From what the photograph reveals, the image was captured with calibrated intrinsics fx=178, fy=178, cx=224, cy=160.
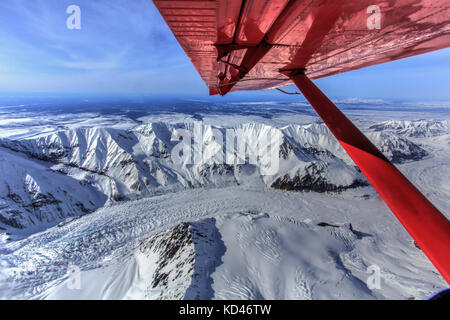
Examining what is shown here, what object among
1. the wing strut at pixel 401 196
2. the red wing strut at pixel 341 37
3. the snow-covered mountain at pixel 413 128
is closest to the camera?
the wing strut at pixel 401 196

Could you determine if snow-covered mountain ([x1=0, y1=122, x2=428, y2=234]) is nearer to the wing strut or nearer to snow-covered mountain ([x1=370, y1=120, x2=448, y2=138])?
snow-covered mountain ([x1=370, y1=120, x2=448, y2=138])

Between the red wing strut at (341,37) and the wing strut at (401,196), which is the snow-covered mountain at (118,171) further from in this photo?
the wing strut at (401,196)

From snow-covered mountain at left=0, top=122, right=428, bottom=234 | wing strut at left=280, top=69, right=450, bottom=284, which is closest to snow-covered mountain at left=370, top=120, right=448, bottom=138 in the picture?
snow-covered mountain at left=0, top=122, right=428, bottom=234

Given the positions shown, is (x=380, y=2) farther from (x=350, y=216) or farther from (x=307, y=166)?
(x=307, y=166)

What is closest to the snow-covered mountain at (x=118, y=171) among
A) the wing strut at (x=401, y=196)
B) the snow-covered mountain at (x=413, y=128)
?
the snow-covered mountain at (x=413, y=128)

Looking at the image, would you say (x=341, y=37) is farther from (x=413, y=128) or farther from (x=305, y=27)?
(x=413, y=128)

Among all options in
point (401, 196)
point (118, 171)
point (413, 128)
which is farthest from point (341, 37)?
point (413, 128)

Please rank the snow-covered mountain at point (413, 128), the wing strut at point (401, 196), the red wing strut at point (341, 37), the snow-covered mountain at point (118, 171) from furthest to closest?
the snow-covered mountain at point (413, 128), the snow-covered mountain at point (118, 171), the red wing strut at point (341, 37), the wing strut at point (401, 196)
